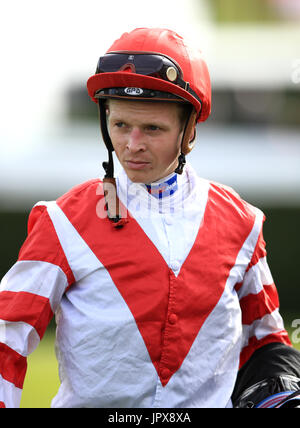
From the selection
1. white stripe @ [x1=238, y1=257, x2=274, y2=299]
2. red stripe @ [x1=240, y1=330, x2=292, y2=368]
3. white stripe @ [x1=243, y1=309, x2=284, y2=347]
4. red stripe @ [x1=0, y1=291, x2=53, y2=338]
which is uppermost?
red stripe @ [x1=0, y1=291, x2=53, y2=338]

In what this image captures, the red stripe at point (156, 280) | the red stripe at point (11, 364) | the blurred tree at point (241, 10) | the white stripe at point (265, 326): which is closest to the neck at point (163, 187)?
the red stripe at point (156, 280)

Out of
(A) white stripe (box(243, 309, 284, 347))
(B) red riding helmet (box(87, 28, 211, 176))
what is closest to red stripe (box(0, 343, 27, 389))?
(B) red riding helmet (box(87, 28, 211, 176))

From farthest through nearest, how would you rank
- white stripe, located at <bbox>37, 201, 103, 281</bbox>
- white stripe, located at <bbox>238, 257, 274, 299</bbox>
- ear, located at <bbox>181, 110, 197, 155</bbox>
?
white stripe, located at <bbox>238, 257, 274, 299</bbox>
ear, located at <bbox>181, 110, 197, 155</bbox>
white stripe, located at <bbox>37, 201, 103, 281</bbox>

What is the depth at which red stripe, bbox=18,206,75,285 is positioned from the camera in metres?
2.53

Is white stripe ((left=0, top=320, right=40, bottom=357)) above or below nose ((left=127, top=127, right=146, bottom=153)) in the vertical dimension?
below

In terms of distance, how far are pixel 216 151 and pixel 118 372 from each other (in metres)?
6.56

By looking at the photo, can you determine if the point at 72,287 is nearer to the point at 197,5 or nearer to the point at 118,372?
the point at 118,372

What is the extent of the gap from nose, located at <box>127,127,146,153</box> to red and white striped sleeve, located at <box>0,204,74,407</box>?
38 centimetres

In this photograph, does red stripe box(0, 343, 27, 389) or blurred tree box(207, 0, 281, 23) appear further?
blurred tree box(207, 0, 281, 23)

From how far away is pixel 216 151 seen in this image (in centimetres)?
891

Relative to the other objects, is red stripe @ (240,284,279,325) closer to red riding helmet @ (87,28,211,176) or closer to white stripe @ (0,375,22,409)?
red riding helmet @ (87,28,211,176)

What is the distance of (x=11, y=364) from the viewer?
2.48 metres

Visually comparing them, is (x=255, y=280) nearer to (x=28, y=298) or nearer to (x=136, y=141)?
(x=136, y=141)

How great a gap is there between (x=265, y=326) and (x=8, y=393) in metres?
1.09
